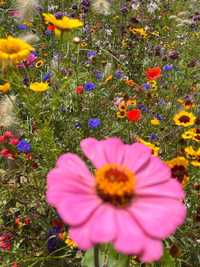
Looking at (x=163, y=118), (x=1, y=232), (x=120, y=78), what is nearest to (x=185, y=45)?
(x=120, y=78)

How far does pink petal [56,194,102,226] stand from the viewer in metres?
0.61

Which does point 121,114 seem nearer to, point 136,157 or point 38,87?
point 38,87

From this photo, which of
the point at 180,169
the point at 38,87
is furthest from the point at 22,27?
the point at 180,169

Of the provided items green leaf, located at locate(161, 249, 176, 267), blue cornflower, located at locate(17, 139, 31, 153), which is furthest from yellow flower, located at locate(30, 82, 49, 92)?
green leaf, located at locate(161, 249, 176, 267)

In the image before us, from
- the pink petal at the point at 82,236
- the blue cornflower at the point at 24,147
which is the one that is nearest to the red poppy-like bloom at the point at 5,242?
the blue cornflower at the point at 24,147

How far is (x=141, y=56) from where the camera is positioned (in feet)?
10.6

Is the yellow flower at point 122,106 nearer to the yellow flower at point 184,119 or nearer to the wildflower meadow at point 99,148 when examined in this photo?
the wildflower meadow at point 99,148

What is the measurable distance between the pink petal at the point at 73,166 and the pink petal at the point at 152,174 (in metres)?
0.07

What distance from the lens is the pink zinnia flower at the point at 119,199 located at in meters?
0.61

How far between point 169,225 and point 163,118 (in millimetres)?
1895

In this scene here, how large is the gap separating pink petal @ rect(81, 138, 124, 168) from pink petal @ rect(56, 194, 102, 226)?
0.32 feet

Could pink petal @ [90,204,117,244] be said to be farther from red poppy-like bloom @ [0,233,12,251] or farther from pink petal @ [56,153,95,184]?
red poppy-like bloom @ [0,233,12,251]

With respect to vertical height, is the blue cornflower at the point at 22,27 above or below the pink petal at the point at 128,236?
below

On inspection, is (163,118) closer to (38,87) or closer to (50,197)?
(38,87)
